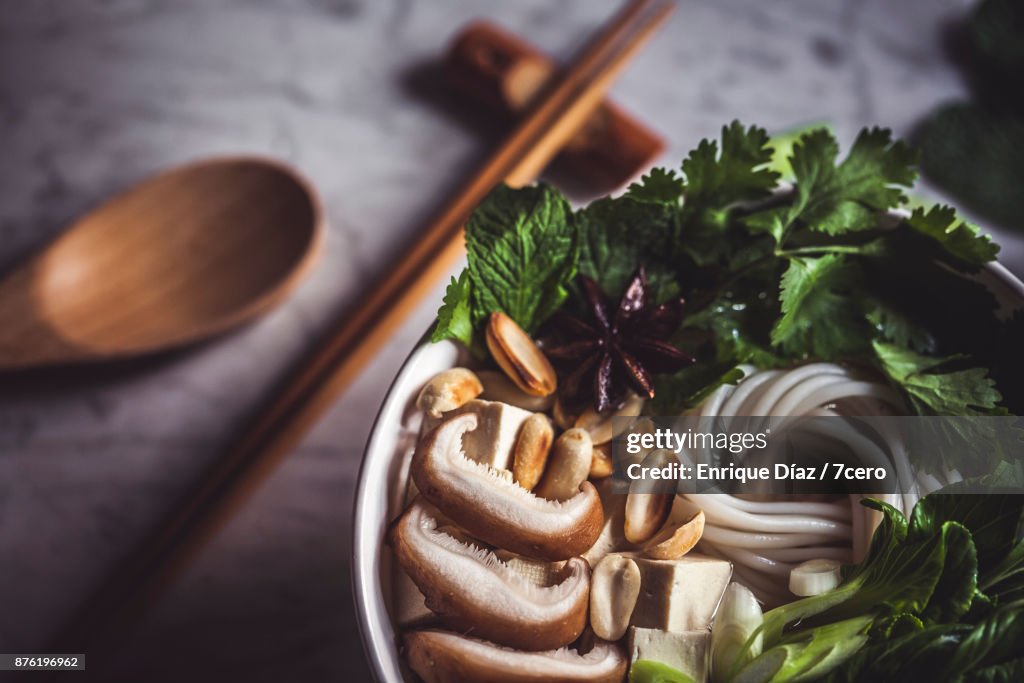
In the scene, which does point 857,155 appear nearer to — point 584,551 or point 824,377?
point 824,377

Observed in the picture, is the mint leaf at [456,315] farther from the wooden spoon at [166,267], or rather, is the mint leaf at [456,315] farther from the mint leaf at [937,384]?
the wooden spoon at [166,267]

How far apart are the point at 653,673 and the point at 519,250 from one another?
2.08 feet

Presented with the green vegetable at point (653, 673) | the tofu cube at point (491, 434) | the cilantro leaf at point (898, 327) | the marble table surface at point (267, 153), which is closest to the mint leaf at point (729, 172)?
the cilantro leaf at point (898, 327)

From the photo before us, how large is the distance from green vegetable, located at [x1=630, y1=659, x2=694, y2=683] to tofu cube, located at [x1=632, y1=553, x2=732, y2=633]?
5 cm

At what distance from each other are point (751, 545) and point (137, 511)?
4.21 feet

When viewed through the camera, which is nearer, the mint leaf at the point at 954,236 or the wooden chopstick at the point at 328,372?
the mint leaf at the point at 954,236

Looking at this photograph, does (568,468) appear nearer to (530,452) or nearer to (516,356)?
(530,452)

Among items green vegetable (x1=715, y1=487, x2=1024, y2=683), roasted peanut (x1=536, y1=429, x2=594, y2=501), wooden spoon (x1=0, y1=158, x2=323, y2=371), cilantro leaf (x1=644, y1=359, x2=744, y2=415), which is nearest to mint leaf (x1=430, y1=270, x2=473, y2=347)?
roasted peanut (x1=536, y1=429, x2=594, y2=501)

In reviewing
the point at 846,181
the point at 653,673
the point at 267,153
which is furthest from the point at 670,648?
the point at 267,153

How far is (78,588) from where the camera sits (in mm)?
1695

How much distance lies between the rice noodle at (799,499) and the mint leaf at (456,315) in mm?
400

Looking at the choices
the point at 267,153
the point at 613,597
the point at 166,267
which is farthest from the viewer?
the point at 267,153

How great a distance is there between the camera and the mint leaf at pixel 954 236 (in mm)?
1220

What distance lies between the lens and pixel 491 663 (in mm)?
1019
